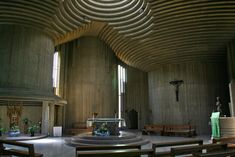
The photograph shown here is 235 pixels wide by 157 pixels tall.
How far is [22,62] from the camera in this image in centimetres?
1323

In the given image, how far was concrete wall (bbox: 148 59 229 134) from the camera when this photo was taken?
16.0 metres

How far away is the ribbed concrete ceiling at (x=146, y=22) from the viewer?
453 inches

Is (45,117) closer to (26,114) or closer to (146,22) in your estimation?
(26,114)

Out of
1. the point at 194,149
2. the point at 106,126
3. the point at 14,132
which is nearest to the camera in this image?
the point at 194,149

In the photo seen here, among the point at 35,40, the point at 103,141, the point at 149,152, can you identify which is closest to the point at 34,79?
the point at 35,40

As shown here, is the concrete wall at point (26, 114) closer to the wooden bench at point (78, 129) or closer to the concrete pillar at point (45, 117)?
the concrete pillar at point (45, 117)

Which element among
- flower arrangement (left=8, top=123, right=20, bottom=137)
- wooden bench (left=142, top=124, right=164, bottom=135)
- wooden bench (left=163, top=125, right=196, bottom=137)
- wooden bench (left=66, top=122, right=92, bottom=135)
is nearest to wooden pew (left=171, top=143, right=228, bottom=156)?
wooden bench (left=163, top=125, right=196, bottom=137)

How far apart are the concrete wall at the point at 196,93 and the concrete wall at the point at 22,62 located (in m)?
9.32

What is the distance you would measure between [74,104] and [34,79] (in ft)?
18.3

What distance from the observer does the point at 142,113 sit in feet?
70.8

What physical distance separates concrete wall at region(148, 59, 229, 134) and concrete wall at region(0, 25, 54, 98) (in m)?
9.32

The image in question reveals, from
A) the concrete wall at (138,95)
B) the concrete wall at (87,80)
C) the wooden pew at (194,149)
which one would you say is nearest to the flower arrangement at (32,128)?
the concrete wall at (87,80)

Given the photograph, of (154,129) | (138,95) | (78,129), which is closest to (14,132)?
(78,129)

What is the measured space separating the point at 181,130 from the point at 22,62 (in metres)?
11.1
